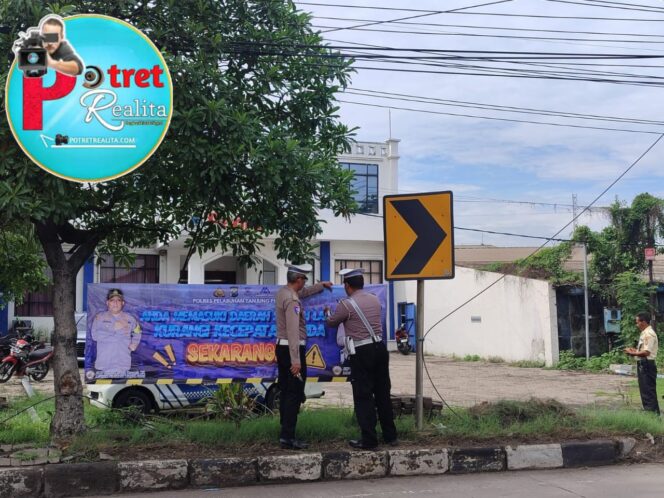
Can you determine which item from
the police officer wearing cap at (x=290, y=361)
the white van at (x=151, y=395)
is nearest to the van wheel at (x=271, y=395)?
the white van at (x=151, y=395)

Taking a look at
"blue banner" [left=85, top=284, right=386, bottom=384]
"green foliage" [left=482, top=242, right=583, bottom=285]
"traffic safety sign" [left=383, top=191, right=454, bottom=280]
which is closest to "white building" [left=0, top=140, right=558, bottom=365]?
"green foliage" [left=482, top=242, right=583, bottom=285]

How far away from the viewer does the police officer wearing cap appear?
704 cm

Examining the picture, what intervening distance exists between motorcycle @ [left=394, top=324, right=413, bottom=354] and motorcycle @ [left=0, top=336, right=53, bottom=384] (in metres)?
13.2

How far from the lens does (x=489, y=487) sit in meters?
6.45

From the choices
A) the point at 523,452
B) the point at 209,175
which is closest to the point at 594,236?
the point at 523,452

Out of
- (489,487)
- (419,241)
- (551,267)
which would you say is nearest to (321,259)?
(551,267)

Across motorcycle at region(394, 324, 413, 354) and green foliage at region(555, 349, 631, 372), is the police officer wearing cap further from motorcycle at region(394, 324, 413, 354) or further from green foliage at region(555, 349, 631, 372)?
motorcycle at region(394, 324, 413, 354)

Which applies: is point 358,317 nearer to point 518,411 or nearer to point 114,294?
point 518,411

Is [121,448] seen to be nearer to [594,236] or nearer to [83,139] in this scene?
[83,139]

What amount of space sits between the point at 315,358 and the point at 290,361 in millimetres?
1455

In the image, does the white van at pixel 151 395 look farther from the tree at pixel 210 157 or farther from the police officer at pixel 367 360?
the police officer at pixel 367 360

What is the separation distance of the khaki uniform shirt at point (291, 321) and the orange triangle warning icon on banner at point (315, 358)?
1.14 m

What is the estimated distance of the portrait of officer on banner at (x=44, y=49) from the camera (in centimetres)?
627

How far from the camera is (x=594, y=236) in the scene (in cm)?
2159
